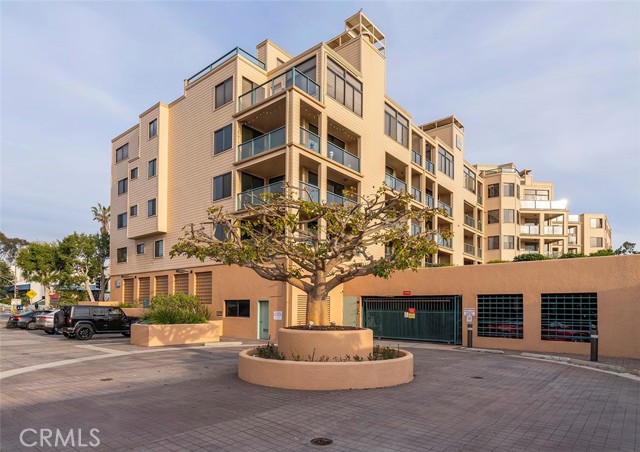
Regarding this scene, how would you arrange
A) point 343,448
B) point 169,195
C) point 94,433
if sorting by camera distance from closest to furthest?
point 343,448
point 94,433
point 169,195

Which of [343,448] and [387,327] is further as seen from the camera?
[387,327]

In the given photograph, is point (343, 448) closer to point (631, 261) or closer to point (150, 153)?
point (631, 261)

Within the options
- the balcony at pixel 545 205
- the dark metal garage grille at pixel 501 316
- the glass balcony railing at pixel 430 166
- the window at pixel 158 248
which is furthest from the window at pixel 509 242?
the window at pixel 158 248

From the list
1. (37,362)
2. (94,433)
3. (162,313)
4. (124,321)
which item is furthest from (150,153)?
(94,433)

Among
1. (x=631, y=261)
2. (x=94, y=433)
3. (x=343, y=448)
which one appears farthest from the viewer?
(x=631, y=261)

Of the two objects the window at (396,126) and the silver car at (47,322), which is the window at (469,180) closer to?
the window at (396,126)

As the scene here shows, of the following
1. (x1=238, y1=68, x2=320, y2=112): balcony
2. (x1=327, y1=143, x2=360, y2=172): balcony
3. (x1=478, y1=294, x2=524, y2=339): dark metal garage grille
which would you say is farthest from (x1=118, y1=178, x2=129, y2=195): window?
(x1=478, y1=294, x2=524, y2=339): dark metal garage grille

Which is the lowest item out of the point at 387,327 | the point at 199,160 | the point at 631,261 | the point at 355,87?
the point at 387,327

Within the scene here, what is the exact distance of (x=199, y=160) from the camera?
28.2 meters

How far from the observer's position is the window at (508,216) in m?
46.7

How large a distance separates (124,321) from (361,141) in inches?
688

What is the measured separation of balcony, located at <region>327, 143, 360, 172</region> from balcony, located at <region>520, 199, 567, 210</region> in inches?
1235

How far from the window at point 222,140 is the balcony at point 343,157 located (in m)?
6.19

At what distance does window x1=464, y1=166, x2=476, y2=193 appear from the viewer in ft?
142
